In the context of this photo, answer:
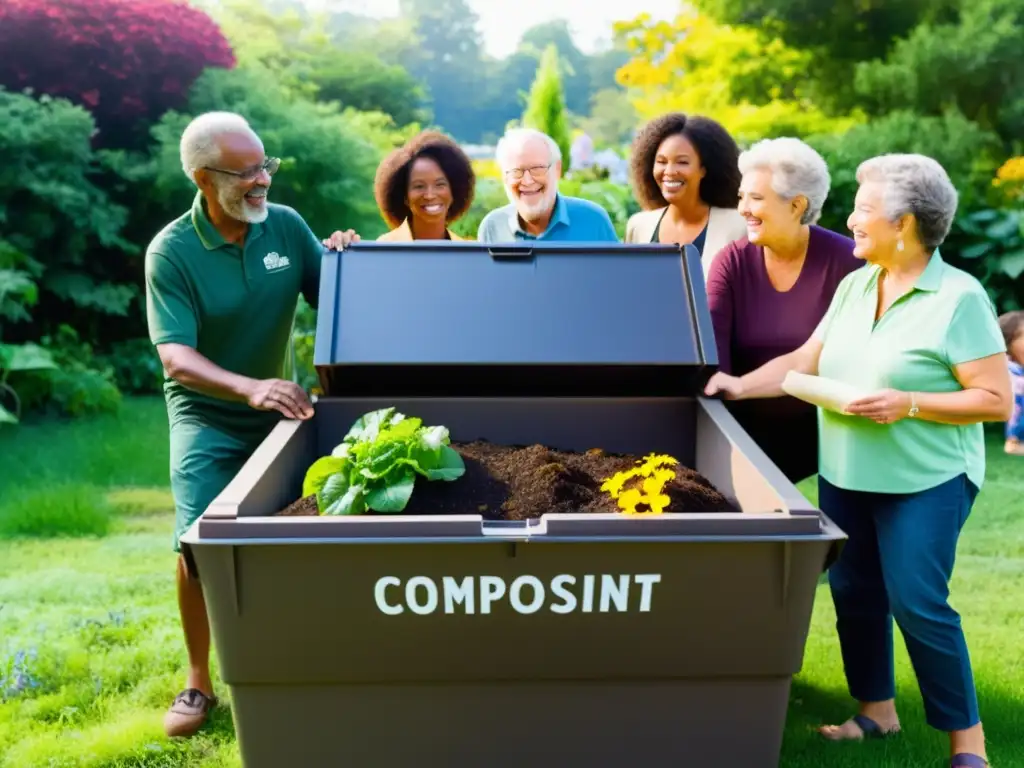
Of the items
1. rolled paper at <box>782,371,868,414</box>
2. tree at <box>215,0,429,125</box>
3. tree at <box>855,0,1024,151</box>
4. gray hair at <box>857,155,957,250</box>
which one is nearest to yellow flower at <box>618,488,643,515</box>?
rolled paper at <box>782,371,868,414</box>

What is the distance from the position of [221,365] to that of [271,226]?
0.45 meters

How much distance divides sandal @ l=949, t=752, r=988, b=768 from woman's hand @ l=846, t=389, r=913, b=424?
98 centimetres

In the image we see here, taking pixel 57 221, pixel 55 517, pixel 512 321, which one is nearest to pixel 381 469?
pixel 512 321

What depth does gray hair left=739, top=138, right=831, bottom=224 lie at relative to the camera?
10.1 ft

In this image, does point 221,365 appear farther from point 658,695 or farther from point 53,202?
point 53,202

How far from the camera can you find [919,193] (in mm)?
2584

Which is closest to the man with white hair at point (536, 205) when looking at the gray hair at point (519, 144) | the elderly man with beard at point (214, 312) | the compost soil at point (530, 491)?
the gray hair at point (519, 144)

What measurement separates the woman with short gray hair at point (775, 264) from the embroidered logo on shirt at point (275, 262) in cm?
128

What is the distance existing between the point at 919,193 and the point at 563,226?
1471mm

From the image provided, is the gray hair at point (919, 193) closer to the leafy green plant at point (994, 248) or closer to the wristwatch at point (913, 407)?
the wristwatch at point (913, 407)

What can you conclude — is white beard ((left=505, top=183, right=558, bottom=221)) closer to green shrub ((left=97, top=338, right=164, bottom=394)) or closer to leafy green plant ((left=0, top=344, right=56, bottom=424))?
leafy green plant ((left=0, top=344, right=56, bottom=424))

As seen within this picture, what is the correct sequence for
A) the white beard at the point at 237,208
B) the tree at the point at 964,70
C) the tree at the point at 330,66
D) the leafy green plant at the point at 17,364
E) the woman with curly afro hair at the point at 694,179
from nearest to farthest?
1. the white beard at the point at 237,208
2. the woman with curly afro hair at the point at 694,179
3. the leafy green plant at the point at 17,364
4. the tree at the point at 964,70
5. the tree at the point at 330,66

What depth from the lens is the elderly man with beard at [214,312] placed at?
3.11 meters

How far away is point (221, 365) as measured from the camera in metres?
3.29
